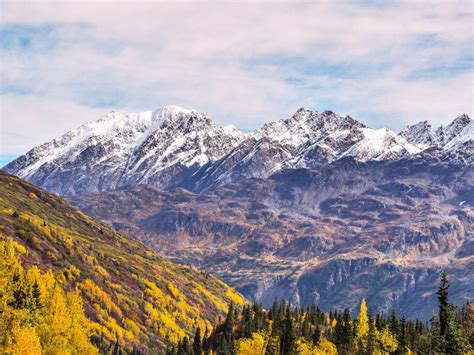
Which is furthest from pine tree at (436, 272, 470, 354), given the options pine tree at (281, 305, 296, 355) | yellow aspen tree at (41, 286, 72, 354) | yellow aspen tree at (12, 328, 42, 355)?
yellow aspen tree at (41, 286, 72, 354)

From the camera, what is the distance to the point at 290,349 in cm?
18600

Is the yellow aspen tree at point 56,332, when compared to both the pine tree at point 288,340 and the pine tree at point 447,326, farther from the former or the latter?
the pine tree at point 447,326

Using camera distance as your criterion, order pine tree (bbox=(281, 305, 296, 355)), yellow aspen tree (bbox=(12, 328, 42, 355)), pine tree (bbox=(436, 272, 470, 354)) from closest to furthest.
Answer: pine tree (bbox=(436, 272, 470, 354)) < yellow aspen tree (bbox=(12, 328, 42, 355)) < pine tree (bbox=(281, 305, 296, 355))

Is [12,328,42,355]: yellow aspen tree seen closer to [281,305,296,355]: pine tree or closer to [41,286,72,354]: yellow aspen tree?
[41,286,72,354]: yellow aspen tree

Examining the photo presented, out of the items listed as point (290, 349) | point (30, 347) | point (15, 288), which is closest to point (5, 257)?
point (15, 288)

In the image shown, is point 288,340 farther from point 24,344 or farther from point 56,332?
point 24,344

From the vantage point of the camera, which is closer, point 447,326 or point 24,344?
point 447,326

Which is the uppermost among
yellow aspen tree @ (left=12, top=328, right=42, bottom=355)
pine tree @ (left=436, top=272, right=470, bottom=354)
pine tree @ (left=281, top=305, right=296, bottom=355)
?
pine tree @ (left=436, top=272, right=470, bottom=354)

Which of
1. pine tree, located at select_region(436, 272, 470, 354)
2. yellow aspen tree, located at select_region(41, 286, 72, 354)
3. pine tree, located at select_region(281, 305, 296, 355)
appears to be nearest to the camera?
pine tree, located at select_region(436, 272, 470, 354)

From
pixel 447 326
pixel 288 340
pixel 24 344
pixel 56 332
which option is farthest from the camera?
pixel 288 340

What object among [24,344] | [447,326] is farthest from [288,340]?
[24,344]

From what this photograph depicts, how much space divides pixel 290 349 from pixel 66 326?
62.5 meters

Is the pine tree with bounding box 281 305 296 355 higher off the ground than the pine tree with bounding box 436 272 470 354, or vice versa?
the pine tree with bounding box 436 272 470 354

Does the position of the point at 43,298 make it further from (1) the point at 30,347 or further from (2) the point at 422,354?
(2) the point at 422,354
